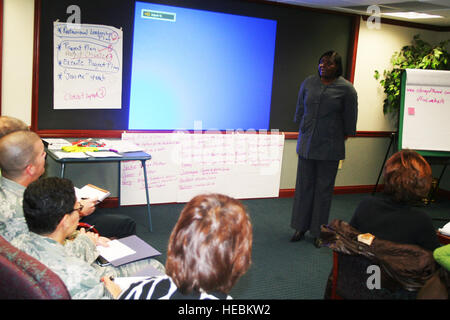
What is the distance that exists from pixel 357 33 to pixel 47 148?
362cm

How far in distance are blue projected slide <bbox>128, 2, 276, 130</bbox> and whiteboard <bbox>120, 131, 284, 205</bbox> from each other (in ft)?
0.44

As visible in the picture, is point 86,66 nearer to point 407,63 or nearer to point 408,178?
point 408,178

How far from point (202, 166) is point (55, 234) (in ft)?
9.74

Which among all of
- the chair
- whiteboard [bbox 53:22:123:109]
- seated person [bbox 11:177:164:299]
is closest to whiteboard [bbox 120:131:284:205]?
whiteboard [bbox 53:22:123:109]

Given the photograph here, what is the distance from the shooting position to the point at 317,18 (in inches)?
186

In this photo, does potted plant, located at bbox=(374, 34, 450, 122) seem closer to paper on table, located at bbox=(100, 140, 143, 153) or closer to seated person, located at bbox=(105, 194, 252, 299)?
paper on table, located at bbox=(100, 140, 143, 153)

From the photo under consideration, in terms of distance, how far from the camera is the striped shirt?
3.67 ft

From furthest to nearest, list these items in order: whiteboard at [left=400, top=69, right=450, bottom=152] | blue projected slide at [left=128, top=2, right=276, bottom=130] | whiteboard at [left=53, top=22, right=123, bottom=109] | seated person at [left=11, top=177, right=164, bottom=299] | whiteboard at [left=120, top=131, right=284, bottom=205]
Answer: whiteboard at [left=400, top=69, right=450, bottom=152] → whiteboard at [left=120, top=131, right=284, bottom=205] → blue projected slide at [left=128, top=2, right=276, bottom=130] → whiteboard at [left=53, top=22, right=123, bottom=109] → seated person at [left=11, top=177, right=164, bottom=299]

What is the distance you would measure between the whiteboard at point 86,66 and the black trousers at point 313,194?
187 centimetres

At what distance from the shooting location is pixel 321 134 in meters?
3.40

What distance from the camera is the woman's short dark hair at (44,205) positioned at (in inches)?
57.8

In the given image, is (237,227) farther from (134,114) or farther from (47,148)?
(134,114)

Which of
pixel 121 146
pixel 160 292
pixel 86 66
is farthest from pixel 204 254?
pixel 86 66
